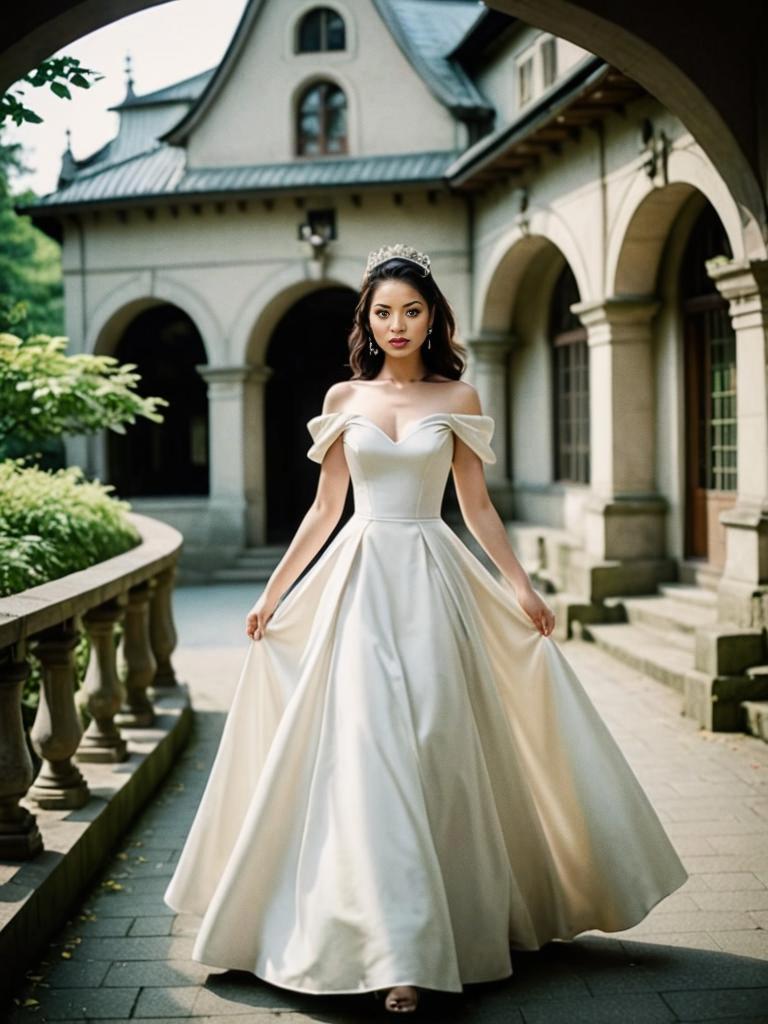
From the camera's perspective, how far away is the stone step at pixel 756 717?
684 centimetres

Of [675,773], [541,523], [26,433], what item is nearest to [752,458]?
[675,773]

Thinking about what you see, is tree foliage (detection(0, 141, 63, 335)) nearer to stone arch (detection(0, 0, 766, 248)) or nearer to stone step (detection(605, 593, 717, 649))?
stone step (detection(605, 593, 717, 649))

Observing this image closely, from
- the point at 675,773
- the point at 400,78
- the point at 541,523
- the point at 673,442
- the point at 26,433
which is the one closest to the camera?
the point at 675,773

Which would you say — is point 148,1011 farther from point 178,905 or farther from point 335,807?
point 335,807

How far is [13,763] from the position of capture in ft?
12.3

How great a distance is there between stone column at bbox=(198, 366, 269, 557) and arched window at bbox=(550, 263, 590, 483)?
4.78m

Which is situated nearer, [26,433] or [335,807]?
[335,807]

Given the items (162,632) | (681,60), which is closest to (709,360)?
(162,632)

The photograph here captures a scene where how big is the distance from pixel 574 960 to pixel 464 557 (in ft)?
4.10

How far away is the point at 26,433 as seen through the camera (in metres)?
7.70

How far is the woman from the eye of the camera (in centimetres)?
309

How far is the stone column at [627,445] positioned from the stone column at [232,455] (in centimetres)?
716

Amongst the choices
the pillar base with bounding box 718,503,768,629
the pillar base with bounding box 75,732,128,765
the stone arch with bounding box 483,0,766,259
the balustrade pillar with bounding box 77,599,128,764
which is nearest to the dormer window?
the pillar base with bounding box 718,503,768,629

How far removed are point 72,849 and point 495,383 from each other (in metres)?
12.3
